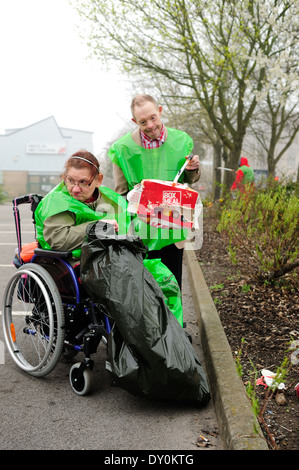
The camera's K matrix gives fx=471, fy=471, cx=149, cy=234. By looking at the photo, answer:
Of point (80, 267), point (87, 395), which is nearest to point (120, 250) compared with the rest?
point (80, 267)

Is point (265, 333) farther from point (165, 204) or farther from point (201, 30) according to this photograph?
point (201, 30)

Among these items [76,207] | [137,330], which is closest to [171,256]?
[76,207]

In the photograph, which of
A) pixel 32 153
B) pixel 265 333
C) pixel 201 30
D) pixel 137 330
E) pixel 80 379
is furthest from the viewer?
pixel 32 153

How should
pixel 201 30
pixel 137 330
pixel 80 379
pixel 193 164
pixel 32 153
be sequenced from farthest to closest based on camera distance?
pixel 32 153 → pixel 201 30 → pixel 193 164 → pixel 80 379 → pixel 137 330

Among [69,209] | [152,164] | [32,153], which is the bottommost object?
[32,153]

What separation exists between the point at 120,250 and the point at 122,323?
1.44 ft

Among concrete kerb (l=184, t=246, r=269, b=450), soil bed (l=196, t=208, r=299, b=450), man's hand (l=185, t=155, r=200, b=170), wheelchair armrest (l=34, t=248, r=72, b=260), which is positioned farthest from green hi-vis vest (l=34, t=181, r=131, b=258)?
soil bed (l=196, t=208, r=299, b=450)

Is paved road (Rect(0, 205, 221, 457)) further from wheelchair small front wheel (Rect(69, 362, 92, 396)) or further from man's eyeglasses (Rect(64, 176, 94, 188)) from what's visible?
man's eyeglasses (Rect(64, 176, 94, 188))

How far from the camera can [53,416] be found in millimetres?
2658

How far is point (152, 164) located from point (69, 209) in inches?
27.7

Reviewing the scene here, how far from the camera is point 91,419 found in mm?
2623

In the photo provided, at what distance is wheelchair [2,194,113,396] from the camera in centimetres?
288

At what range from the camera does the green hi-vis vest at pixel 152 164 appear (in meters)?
3.35
